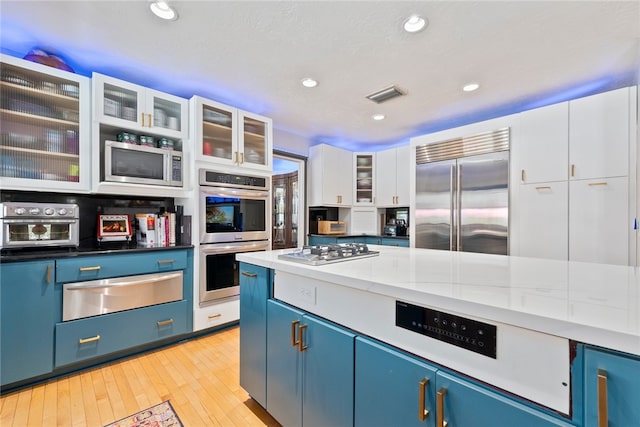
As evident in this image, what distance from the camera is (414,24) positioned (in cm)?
175

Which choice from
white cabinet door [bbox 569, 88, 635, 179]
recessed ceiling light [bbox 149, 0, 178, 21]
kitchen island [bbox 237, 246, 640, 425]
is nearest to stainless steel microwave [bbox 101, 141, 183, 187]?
recessed ceiling light [bbox 149, 0, 178, 21]

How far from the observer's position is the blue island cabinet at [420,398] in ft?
2.20

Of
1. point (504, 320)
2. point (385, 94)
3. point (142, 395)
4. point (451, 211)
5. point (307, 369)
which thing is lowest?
point (142, 395)

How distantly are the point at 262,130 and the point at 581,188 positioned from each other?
3.09 m

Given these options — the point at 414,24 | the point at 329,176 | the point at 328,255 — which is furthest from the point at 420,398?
the point at 329,176

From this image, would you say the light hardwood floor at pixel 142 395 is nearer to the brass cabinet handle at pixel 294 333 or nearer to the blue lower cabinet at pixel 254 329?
the blue lower cabinet at pixel 254 329

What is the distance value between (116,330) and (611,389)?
104 inches

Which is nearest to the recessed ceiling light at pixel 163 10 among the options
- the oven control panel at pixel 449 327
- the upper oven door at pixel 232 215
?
the upper oven door at pixel 232 215

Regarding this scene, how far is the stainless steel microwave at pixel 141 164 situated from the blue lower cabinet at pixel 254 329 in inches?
54.6

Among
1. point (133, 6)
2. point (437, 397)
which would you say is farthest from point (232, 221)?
point (437, 397)

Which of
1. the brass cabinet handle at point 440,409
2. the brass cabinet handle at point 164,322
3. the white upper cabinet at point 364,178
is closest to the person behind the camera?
the brass cabinet handle at point 440,409

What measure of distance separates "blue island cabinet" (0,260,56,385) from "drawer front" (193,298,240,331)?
0.95 meters

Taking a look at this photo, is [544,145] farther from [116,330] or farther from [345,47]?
[116,330]

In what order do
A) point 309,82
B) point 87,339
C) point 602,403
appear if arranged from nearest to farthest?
point 602,403, point 87,339, point 309,82
